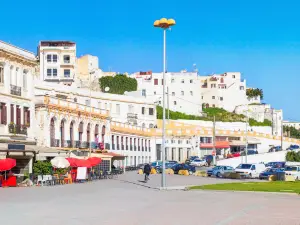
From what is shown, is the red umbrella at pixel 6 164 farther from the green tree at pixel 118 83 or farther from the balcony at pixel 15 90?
the green tree at pixel 118 83

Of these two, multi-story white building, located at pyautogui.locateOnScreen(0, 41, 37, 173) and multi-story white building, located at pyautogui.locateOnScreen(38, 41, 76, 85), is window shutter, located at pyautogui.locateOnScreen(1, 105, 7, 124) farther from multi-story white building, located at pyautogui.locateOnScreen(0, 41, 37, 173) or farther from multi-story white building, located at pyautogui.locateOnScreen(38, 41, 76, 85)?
multi-story white building, located at pyautogui.locateOnScreen(38, 41, 76, 85)

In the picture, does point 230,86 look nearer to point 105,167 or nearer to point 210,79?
point 210,79

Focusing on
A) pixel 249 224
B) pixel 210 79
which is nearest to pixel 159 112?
pixel 210 79

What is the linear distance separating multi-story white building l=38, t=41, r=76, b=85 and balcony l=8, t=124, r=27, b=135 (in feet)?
222

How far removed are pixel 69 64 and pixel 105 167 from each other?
59400 millimetres

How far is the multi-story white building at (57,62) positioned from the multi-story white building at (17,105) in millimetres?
65619

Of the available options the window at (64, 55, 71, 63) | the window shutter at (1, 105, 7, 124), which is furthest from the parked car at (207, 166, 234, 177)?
the window at (64, 55, 71, 63)

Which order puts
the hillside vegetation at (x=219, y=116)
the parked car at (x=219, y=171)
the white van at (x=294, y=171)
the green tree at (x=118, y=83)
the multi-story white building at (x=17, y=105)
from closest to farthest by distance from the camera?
the multi-story white building at (x=17, y=105)
the white van at (x=294, y=171)
the parked car at (x=219, y=171)
the green tree at (x=118, y=83)
the hillside vegetation at (x=219, y=116)

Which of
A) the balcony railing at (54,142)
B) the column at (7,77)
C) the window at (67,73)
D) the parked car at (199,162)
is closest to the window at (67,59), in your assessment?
the window at (67,73)

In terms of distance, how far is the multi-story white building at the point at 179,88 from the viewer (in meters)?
142

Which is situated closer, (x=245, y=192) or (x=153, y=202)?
(x=153, y=202)

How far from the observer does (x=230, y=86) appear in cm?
16538

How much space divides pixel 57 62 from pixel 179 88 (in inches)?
1500

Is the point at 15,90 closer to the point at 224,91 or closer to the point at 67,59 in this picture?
the point at 67,59
